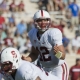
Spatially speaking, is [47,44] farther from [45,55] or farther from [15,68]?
[15,68]

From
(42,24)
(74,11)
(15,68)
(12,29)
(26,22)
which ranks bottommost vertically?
(12,29)

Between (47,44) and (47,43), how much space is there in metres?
0.01

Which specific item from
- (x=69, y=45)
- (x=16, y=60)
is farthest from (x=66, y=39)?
(x=16, y=60)

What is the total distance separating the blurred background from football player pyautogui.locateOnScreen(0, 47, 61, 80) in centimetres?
785

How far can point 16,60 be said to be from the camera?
467 cm

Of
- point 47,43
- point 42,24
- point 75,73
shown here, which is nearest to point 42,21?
point 42,24

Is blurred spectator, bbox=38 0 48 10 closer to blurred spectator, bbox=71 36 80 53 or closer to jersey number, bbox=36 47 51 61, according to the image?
blurred spectator, bbox=71 36 80 53

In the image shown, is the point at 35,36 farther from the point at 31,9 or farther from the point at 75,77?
the point at 31,9

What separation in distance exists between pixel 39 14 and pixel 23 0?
32.0 feet

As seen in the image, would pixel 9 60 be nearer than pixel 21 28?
Yes

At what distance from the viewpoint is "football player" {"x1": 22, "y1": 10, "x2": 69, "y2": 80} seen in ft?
18.4

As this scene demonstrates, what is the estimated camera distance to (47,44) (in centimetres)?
573

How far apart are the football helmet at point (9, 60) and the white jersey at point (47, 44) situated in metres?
0.97

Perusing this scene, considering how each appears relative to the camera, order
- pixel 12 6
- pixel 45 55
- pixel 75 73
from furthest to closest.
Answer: pixel 12 6 < pixel 75 73 < pixel 45 55
